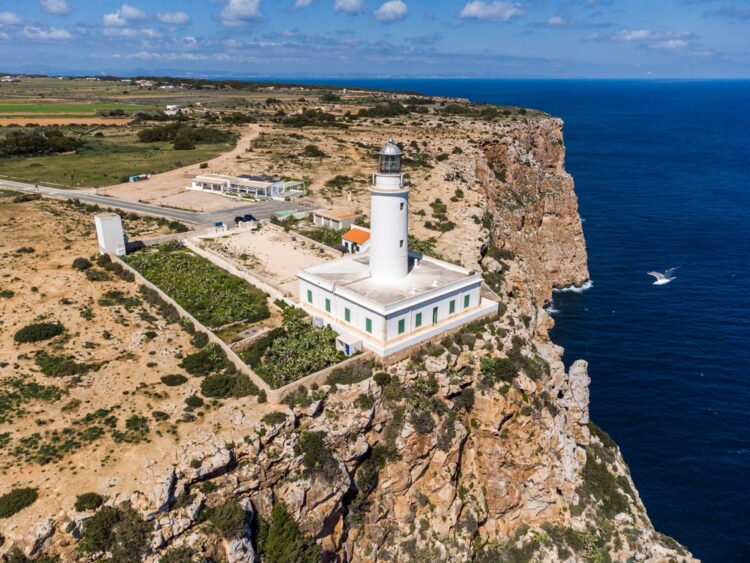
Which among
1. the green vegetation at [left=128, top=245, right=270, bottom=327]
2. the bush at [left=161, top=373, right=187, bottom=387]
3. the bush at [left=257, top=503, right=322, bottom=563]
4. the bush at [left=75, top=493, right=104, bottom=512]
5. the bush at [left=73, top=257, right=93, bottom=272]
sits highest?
the bush at [left=73, top=257, right=93, bottom=272]

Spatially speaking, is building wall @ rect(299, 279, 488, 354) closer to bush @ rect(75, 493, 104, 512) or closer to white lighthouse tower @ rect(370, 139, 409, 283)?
white lighthouse tower @ rect(370, 139, 409, 283)

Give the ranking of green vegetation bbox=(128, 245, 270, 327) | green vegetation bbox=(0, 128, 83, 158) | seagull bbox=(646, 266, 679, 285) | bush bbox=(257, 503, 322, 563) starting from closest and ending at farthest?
bush bbox=(257, 503, 322, 563) → green vegetation bbox=(128, 245, 270, 327) → seagull bbox=(646, 266, 679, 285) → green vegetation bbox=(0, 128, 83, 158)

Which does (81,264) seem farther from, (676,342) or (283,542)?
(676,342)

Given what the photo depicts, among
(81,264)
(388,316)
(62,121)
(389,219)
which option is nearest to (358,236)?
(389,219)

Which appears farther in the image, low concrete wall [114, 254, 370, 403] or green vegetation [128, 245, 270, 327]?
green vegetation [128, 245, 270, 327]

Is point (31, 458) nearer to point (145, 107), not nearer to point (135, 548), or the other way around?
point (135, 548)

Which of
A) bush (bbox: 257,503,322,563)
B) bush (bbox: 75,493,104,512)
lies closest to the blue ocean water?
bush (bbox: 257,503,322,563)
